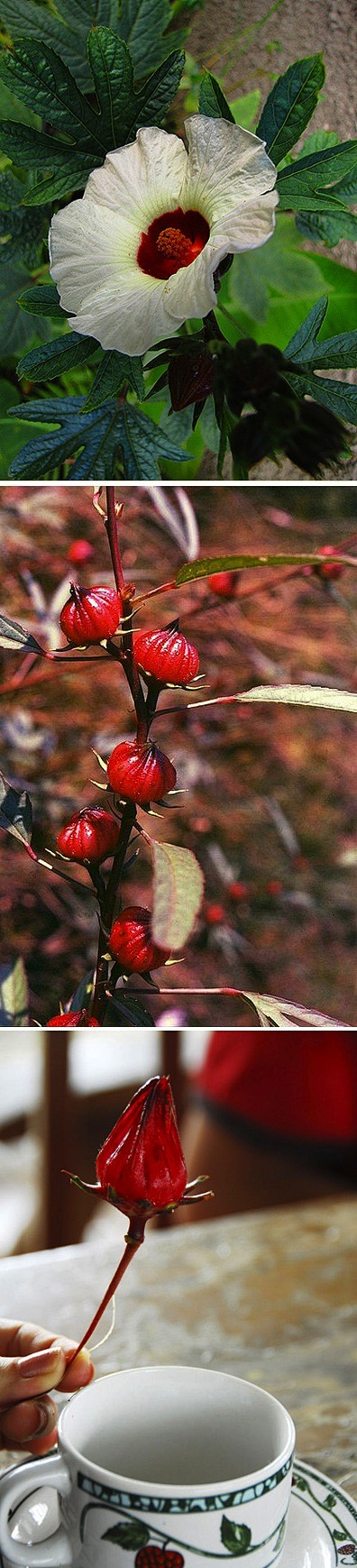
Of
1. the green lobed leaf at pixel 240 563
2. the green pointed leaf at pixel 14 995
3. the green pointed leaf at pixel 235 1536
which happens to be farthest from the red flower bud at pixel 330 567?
the green pointed leaf at pixel 235 1536

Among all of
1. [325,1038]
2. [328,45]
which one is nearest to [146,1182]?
[328,45]

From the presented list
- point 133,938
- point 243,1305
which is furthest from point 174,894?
point 243,1305

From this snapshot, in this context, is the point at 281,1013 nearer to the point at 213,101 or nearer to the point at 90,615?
the point at 90,615

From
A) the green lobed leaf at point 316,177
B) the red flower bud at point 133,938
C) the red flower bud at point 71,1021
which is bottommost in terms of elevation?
the red flower bud at point 71,1021

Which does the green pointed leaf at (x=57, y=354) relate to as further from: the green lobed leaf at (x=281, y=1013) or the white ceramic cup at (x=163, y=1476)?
the white ceramic cup at (x=163, y=1476)

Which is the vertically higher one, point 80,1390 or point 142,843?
point 142,843

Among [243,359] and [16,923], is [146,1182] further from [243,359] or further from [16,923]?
[243,359]
